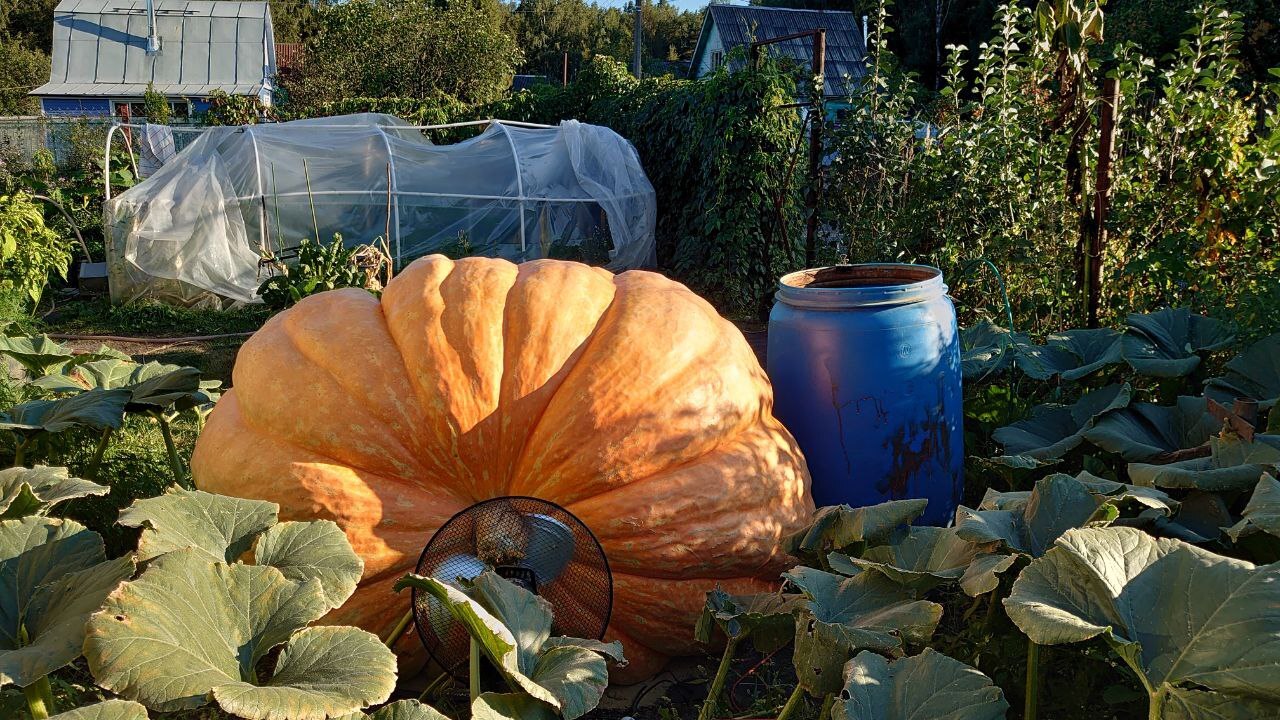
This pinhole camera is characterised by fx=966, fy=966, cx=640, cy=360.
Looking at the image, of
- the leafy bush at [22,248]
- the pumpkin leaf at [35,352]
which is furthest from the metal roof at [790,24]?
the pumpkin leaf at [35,352]

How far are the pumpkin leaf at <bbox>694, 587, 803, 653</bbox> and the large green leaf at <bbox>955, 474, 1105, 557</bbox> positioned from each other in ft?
1.36

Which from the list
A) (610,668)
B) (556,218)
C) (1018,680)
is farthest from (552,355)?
(556,218)

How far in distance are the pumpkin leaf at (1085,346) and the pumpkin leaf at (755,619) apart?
5.54ft

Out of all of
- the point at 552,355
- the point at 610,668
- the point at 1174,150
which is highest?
the point at 1174,150

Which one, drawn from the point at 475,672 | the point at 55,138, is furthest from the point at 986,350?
the point at 55,138

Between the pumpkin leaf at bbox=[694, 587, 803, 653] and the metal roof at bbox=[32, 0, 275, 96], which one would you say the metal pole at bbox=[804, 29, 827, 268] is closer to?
the pumpkin leaf at bbox=[694, 587, 803, 653]

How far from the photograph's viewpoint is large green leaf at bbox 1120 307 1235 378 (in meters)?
3.17

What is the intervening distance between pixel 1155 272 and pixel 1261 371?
999 millimetres

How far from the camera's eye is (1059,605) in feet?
5.59

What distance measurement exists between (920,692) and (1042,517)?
0.62 metres

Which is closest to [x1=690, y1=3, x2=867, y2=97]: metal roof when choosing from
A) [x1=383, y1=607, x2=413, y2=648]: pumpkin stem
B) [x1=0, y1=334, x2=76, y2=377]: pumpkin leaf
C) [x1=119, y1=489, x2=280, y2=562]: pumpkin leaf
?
[x1=0, y1=334, x2=76, y2=377]: pumpkin leaf

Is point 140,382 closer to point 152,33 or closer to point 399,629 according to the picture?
point 399,629

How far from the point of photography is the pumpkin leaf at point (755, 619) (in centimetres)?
207

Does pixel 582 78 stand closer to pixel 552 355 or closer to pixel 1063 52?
pixel 1063 52
